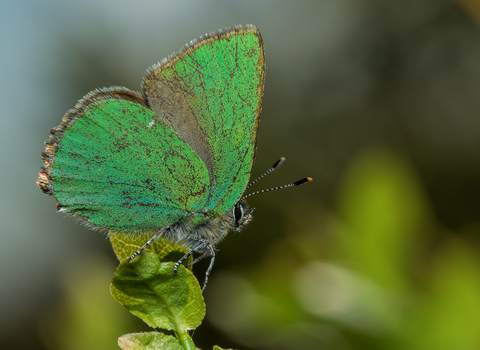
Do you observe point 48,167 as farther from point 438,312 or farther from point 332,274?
point 438,312

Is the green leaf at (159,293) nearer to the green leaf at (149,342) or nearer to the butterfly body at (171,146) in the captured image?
the green leaf at (149,342)

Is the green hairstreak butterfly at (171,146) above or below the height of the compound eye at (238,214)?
above

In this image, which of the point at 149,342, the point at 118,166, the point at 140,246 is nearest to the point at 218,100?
the point at 118,166

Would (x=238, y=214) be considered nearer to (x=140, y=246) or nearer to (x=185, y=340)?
(x=140, y=246)

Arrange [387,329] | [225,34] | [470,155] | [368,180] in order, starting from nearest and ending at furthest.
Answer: [387,329]
[225,34]
[368,180]
[470,155]

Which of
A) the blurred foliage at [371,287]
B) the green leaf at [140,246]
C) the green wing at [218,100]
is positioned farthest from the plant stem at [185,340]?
the green wing at [218,100]

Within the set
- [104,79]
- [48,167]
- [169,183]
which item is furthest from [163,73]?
[104,79]

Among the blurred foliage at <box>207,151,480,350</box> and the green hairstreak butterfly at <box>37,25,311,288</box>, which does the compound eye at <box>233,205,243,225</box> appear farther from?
the blurred foliage at <box>207,151,480,350</box>
